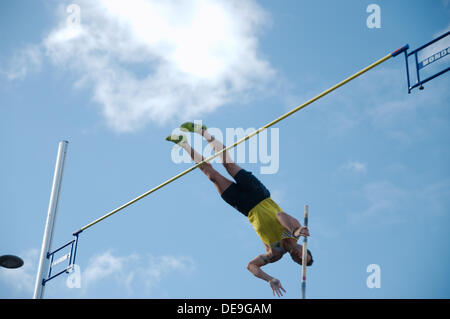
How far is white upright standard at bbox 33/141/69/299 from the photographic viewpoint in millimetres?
15211

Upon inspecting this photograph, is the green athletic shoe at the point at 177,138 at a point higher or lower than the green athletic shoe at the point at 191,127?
lower

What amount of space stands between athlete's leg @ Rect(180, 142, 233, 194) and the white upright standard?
167 inches

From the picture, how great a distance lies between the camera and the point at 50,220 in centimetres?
1570

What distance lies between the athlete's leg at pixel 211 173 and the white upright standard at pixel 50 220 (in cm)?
424

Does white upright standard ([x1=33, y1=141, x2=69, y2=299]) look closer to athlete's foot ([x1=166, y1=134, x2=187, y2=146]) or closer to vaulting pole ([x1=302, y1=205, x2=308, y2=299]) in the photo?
athlete's foot ([x1=166, y1=134, x2=187, y2=146])

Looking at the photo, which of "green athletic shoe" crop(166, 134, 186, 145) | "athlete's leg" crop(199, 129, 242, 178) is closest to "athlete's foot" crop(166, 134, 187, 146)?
"green athletic shoe" crop(166, 134, 186, 145)

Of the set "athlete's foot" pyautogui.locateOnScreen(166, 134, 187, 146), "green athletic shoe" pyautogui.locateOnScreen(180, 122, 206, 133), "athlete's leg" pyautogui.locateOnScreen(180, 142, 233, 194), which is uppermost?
"green athletic shoe" pyautogui.locateOnScreen(180, 122, 206, 133)

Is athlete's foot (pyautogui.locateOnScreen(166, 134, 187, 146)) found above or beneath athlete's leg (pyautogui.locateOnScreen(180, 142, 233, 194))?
above

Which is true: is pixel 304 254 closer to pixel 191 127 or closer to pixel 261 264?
pixel 261 264

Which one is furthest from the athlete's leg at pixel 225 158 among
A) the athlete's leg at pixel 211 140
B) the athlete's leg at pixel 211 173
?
the athlete's leg at pixel 211 173

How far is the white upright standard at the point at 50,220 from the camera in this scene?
15211 millimetres

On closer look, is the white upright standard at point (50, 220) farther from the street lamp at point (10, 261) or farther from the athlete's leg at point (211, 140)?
the athlete's leg at point (211, 140)
